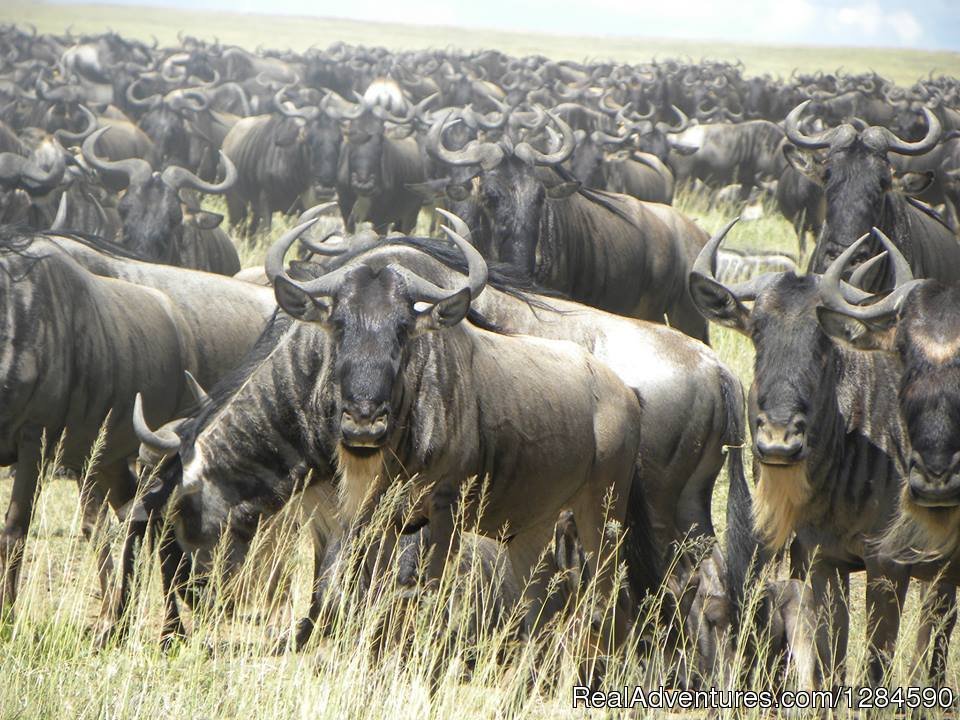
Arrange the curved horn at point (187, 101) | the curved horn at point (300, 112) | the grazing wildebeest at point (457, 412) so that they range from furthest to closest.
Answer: the curved horn at point (187, 101)
the curved horn at point (300, 112)
the grazing wildebeest at point (457, 412)

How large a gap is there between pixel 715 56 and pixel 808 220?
74627 mm

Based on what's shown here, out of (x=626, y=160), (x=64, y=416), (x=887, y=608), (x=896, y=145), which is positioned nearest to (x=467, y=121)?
(x=626, y=160)

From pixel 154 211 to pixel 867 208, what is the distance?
193 inches

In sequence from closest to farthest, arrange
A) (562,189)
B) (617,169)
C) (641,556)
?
(641,556)
(562,189)
(617,169)

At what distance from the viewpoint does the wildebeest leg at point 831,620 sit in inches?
191

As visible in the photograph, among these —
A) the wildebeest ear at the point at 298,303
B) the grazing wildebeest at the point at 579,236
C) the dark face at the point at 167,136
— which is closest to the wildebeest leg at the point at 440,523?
the wildebeest ear at the point at 298,303

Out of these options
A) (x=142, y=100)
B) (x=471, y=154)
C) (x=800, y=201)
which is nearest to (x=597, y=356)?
(x=471, y=154)

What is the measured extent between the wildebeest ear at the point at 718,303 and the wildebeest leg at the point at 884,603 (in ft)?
3.28

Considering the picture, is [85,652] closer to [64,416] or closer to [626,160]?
[64,416]

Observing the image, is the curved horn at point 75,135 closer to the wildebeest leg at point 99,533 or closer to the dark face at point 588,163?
the dark face at point 588,163

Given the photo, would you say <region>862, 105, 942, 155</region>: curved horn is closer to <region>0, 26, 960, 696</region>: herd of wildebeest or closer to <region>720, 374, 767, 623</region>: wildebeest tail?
<region>0, 26, 960, 696</region>: herd of wildebeest

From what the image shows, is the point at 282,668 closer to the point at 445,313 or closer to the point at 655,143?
the point at 445,313

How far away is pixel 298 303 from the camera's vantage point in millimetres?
4520

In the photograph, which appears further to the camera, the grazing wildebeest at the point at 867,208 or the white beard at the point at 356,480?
the grazing wildebeest at the point at 867,208
